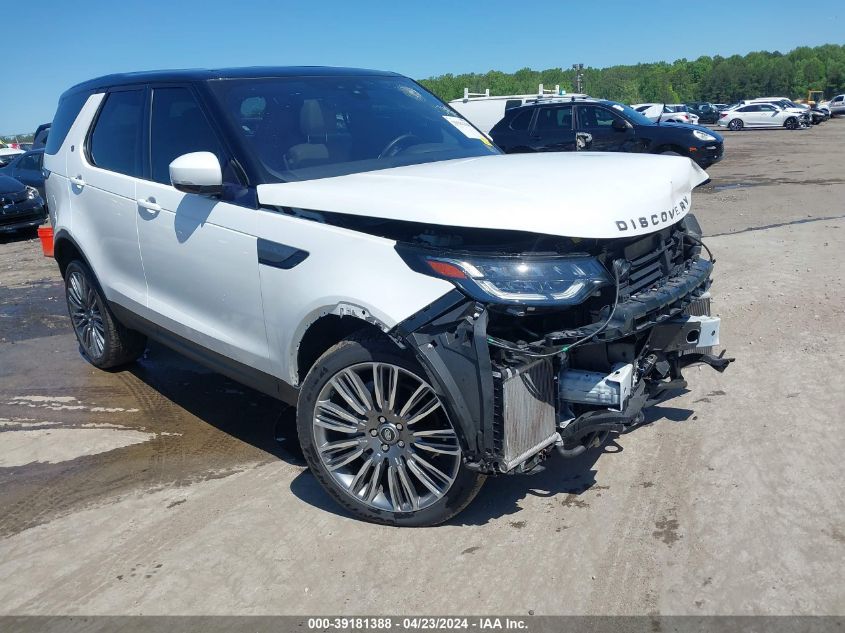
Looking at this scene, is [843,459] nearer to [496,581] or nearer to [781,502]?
[781,502]

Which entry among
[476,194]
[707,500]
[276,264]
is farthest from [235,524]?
[707,500]

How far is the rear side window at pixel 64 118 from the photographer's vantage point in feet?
18.3

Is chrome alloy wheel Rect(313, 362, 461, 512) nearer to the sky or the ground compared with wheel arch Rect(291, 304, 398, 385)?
nearer to the ground

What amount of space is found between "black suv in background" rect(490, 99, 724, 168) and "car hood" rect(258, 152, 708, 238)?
12.9 meters

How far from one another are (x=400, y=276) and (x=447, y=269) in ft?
0.74

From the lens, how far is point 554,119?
16.7m

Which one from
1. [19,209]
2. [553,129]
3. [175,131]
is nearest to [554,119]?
[553,129]

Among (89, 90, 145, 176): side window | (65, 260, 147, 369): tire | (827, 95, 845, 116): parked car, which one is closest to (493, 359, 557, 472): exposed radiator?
(89, 90, 145, 176): side window

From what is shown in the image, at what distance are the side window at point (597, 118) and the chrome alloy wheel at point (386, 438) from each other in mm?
14388

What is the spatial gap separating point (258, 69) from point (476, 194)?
2013 millimetres

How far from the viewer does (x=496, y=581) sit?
3051 mm

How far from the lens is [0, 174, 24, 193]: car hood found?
45.3ft

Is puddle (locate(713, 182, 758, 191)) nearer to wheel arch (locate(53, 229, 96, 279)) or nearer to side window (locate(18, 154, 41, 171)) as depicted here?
wheel arch (locate(53, 229, 96, 279))

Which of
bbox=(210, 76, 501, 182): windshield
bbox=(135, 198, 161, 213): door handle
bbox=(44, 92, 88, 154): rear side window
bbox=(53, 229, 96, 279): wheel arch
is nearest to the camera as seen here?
bbox=(210, 76, 501, 182): windshield
